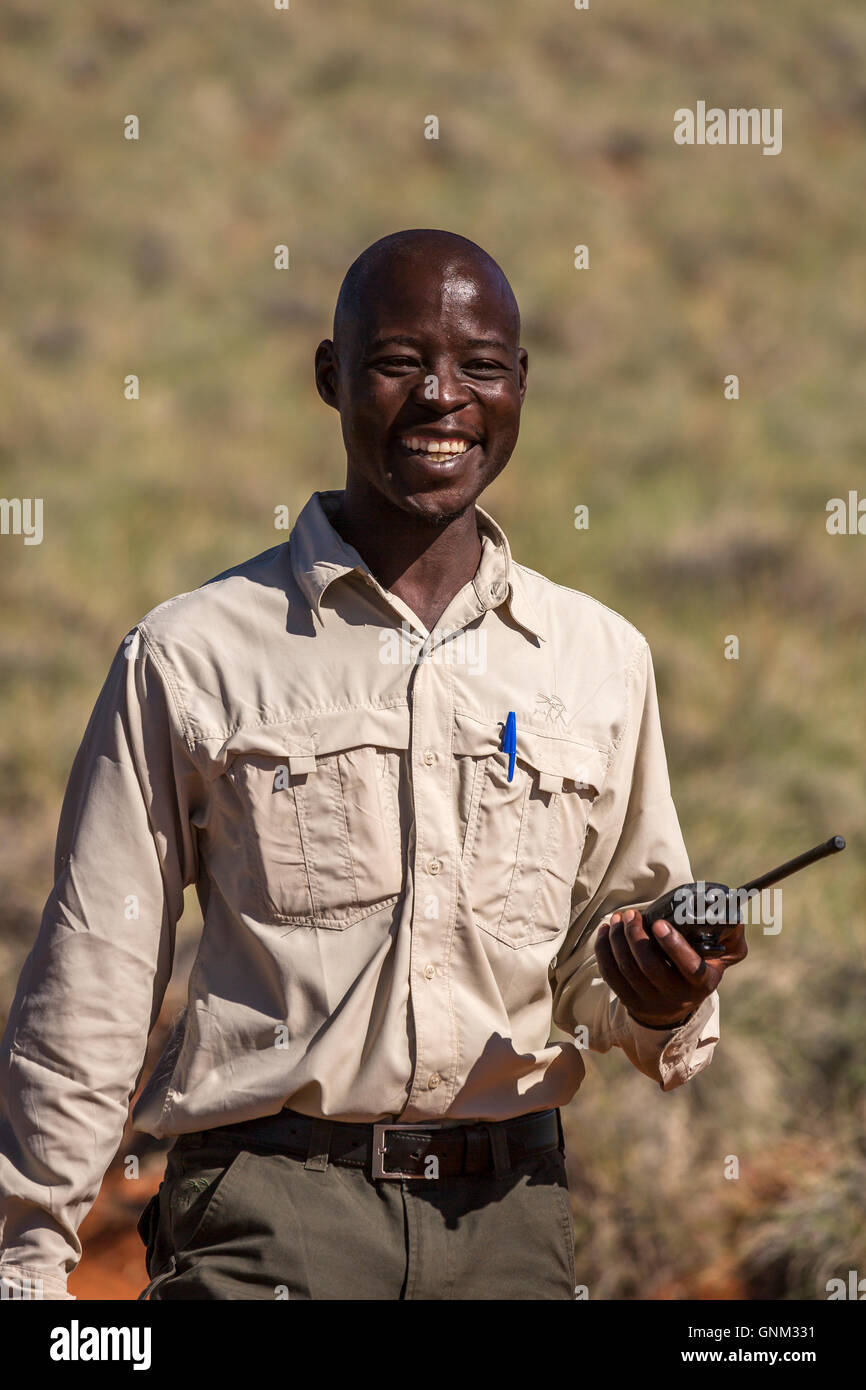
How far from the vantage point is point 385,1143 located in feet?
7.81

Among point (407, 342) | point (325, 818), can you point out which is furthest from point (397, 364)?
point (325, 818)

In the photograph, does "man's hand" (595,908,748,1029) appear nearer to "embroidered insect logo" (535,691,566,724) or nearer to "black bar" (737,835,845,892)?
"black bar" (737,835,845,892)

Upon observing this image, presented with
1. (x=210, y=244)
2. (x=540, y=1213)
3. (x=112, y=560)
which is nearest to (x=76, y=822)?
Result: (x=540, y=1213)

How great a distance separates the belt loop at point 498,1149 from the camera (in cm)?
245

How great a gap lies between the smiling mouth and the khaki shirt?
0.19 m

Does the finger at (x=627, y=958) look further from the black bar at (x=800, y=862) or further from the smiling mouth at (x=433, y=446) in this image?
the smiling mouth at (x=433, y=446)

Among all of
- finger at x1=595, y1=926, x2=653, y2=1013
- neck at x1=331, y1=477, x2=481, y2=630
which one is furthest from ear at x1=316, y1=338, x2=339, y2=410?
finger at x1=595, y1=926, x2=653, y2=1013

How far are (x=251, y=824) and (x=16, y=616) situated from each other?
7.90 metres

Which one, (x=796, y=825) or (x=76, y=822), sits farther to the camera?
(x=796, y=825)

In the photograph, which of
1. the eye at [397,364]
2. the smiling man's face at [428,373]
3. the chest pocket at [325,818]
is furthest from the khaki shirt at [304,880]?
the eye at [397,364]

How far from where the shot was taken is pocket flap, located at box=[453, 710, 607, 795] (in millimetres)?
2502

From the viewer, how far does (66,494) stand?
11.7 metres

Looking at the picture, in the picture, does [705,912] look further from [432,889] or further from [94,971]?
[94,971]

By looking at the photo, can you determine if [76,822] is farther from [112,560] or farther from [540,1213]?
[112,560]
